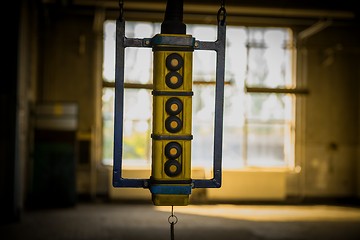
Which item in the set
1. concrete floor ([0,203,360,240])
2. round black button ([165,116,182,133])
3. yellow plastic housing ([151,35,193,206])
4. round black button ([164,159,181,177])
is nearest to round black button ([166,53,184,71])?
yellow plastic housing ([151,35,193,206])

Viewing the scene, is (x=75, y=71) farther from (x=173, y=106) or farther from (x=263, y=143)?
(x=173, y=106)

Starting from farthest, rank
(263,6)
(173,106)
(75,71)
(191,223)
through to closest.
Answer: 1. (75,71)
2. (263,6)
3. (191,223)
4. (173,106)

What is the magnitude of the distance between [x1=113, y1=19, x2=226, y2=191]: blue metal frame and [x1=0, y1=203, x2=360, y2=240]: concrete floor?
4.09 metres

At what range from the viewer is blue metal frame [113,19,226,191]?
11.6 feet

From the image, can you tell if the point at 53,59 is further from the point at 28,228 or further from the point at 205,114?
the point at 28,228

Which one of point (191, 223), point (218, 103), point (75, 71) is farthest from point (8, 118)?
point (218, 103)

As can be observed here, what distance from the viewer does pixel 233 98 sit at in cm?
1200

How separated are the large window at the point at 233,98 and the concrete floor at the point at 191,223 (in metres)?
1.16

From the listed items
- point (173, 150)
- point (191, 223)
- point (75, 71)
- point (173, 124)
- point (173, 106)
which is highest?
point (75, 71)

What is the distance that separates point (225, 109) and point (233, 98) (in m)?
0.27

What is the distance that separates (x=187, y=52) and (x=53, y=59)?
8682 mm

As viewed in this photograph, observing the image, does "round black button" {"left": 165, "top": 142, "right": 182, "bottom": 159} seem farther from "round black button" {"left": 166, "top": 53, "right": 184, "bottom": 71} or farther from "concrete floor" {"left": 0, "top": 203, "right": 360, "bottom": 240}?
"concrete floor" {"left": 0, "top": 203, "right": 360, "bottom": 240}

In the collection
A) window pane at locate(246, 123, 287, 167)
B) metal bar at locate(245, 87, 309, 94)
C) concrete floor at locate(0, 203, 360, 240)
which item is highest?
metal bar at locate(245, 87, 309, 94)

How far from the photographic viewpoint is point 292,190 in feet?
40.2
